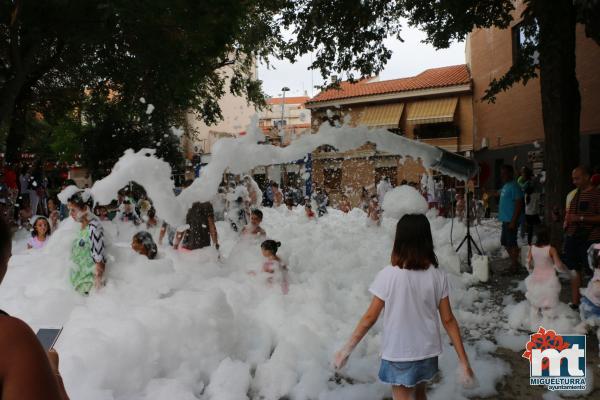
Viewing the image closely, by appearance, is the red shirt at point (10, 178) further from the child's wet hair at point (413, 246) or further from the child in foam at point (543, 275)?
the child's wet hair at point (413, 246)

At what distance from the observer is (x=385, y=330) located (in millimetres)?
3225

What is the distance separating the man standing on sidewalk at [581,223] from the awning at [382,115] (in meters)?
23.9

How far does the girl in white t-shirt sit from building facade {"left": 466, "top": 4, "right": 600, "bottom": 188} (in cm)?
841

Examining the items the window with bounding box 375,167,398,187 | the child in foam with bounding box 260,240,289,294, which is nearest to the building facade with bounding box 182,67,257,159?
the window with bounding box 375,167,398,187

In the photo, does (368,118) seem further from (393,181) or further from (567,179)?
(567,179)

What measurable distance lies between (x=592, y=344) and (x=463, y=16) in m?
7.19

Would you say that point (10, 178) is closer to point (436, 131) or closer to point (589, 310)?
point (589, 310)

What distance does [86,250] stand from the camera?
560 centimetres

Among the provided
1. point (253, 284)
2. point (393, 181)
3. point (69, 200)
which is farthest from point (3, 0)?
point (393, 181)

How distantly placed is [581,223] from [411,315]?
4.34 m

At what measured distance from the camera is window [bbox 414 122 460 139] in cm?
2920

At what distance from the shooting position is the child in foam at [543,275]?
223 inches

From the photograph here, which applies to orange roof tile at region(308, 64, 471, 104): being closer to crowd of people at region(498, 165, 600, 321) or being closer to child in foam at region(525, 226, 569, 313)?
crowd of people at region(498, 165, 600, 321)

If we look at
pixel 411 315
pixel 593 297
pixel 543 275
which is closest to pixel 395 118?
pixel 543 275
